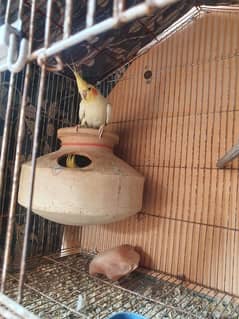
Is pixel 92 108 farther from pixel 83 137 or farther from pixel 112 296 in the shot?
pixel 112 296

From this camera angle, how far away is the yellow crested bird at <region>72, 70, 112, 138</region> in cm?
147

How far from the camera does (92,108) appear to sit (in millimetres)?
1482

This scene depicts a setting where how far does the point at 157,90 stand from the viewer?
1714 millimetres

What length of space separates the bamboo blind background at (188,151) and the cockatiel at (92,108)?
Answer: 1.15ft

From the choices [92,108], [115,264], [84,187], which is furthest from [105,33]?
[115,264]

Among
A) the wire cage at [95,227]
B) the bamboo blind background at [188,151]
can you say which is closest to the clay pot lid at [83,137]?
the wire cage at [95,227]

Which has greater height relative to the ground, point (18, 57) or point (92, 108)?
point (92, 108)

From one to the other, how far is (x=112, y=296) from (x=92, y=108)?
0.94 meters

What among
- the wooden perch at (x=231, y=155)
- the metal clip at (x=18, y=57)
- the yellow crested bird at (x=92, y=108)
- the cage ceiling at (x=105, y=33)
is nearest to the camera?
the metal clip at (x=18, y=57)

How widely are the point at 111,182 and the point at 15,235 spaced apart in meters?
0.77

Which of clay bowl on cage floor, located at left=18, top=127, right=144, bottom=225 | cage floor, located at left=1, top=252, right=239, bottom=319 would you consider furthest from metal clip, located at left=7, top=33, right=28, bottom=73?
cage floor, located at left=1, top=252, right=239, bottom=319

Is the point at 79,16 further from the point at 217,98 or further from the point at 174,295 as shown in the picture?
the point at 174,295

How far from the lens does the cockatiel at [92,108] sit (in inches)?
57.7

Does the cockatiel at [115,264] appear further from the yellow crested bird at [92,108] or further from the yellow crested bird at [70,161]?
the yellow crested bird at [92,108]
